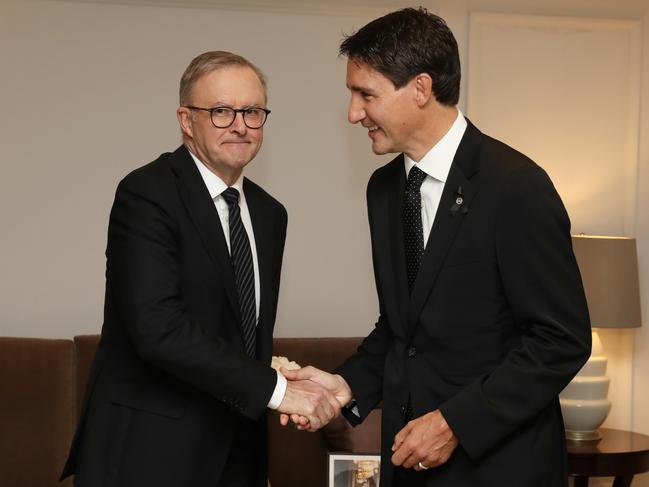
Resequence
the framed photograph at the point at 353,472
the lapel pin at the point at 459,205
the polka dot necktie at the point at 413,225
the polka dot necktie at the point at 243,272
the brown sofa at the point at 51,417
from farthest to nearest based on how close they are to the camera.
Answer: the brown sofa at the point at 51,417 < the framed photograph at the point at 353,472 < the polka dot necktie at the point at 243,272 < the polka dot necktie at the point at 413,225 < the lapel pin at the point at 459,205

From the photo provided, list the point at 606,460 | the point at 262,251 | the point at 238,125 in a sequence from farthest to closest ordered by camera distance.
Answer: the point at 606,460
the point at 262,251
the point at 238,125

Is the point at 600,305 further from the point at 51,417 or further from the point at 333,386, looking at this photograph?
the point at 51,417

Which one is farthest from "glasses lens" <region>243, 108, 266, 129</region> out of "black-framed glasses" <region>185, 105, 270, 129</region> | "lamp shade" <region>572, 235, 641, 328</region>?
Answer: "lamp shade" <region>572, 235, 641, 328</region>

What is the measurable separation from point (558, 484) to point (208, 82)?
143 centimetres

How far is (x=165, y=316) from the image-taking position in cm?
252

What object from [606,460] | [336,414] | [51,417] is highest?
[336,414]

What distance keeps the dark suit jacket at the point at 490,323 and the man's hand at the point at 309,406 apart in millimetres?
290

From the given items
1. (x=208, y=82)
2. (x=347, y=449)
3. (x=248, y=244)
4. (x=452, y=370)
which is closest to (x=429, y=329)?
(x=452, y=370)

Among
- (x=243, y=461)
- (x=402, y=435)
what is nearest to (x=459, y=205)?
(x=402, y=435)

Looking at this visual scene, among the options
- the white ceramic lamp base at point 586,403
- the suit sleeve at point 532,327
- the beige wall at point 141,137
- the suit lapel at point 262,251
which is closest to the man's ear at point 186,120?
the suit lapel at point 262,251

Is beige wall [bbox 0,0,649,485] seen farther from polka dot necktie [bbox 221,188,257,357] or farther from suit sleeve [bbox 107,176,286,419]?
suit sleeve [bbox 107,176,286,419]

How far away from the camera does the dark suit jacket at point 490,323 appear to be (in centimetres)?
224

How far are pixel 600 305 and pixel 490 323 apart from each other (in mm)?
2362

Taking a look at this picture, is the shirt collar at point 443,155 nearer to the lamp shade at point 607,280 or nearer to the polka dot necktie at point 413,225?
the polka dot necktie at point 413,225
